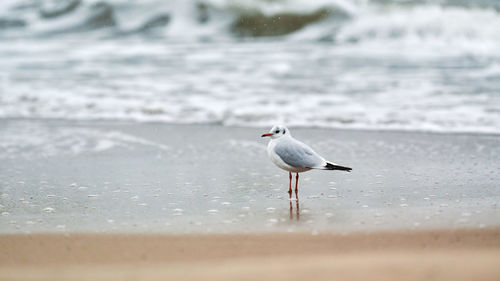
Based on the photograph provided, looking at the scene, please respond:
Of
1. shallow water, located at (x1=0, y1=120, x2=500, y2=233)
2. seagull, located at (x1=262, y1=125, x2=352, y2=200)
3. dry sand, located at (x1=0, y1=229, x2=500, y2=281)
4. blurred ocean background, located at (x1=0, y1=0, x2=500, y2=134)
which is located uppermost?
blurred ocean background, located at (x1=0, y1=0, x2=500, y2=134)

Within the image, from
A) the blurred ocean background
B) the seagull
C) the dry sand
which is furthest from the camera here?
the blurred ocean background

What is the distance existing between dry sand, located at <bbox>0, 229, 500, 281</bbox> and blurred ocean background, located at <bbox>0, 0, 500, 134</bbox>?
2991mm

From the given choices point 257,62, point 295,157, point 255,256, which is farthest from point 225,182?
point 257,62

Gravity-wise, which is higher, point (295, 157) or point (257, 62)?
point (257, 62)

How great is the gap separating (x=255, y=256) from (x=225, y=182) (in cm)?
147

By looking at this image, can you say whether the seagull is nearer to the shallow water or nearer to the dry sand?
the shallow water

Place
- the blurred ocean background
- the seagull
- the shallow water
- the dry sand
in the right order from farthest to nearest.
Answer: the blurred ocean background
the seagull
the shallow water
the dry sand

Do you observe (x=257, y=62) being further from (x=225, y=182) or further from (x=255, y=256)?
(x=255, y=256)

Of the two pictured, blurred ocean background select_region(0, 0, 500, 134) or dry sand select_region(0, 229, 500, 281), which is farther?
blurred ocean background select_region(0, 0, 500, 134)

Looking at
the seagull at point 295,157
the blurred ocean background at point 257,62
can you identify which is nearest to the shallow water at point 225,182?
the seagull at point 295,157

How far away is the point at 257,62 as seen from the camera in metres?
9.10

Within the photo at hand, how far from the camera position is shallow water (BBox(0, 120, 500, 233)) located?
361 centimetres

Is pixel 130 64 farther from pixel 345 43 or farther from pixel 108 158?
pixel 108 158

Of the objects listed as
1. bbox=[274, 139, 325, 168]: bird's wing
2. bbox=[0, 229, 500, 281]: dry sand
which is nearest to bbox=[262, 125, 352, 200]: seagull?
bbox=[274, 139, 325, 168]: bird's wing
